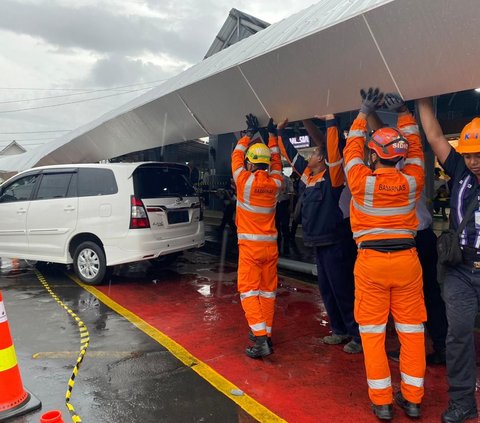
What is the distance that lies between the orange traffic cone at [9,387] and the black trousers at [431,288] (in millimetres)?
3189

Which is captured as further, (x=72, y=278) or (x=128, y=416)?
(x=72, y=278)

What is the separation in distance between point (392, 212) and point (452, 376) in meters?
1.12

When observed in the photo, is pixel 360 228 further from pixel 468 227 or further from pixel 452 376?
pixel 452 376

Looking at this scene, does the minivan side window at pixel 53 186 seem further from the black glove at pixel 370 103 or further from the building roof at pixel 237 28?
the building roof at pixel 237 28

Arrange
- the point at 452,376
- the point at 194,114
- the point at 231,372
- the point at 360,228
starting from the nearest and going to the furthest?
the point at 452,376 → the point at 360,228 → the point at 231,372 → the point at 194,114

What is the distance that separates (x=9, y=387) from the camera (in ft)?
9.80

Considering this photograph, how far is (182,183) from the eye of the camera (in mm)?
6730

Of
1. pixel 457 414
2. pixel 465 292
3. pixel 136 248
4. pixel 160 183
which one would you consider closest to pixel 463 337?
pixel 465 292

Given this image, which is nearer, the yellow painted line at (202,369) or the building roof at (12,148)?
the yellow painted line at (202,369)

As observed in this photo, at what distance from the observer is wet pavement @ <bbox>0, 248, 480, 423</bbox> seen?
117 inches

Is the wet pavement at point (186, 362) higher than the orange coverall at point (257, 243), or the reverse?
the orange coverall at point (257, 243)

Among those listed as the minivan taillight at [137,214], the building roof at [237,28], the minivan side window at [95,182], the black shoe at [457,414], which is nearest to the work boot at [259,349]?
the black shoe at [457,414]

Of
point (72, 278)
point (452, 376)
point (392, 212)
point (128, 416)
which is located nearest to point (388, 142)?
point (392, 212)

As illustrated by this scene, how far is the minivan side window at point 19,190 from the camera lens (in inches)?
273
